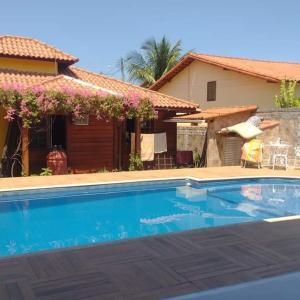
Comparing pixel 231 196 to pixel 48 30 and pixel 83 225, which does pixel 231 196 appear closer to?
pixel 83 225

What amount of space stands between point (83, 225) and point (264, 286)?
5.86m

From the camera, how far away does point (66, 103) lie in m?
13.1

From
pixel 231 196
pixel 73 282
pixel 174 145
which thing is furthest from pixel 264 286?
pixel 174 145

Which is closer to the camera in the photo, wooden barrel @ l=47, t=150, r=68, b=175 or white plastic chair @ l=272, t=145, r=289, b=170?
wooden barrel @ l=47, t=150, r=68, b=175

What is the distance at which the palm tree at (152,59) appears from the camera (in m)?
32.9

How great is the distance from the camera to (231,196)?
12172 millimetres

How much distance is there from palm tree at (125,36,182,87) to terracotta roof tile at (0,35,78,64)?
51.5ft

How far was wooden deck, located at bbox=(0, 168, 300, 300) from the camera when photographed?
13.8 feet

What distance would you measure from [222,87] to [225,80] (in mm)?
448

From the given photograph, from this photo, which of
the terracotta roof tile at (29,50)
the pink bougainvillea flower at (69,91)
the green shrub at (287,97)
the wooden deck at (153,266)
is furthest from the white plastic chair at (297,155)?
the wooden deck at (153,266)

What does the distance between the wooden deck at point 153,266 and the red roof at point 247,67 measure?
15.8 meters

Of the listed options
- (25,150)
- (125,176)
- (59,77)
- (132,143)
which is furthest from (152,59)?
(25,150)

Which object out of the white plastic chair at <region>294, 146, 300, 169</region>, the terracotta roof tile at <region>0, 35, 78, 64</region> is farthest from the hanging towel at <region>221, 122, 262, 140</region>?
the terracotta roof tile at <region>0, 35, 78, 64</region>

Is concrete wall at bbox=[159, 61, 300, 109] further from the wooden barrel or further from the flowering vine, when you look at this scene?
the wooden barrel
